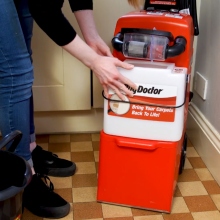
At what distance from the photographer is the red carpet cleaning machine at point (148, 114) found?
0.95m

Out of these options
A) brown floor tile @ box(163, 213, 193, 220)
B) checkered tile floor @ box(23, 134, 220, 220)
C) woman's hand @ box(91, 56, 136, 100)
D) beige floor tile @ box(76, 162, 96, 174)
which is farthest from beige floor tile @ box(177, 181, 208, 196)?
woman's hand @ box(91, 56, 136, 100)

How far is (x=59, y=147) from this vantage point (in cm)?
147

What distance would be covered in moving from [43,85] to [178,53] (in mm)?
656

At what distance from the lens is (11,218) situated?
0.81 metres

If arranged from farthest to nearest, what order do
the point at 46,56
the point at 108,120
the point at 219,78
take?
the point at 46,56 → the point at 219,78 → the point at 108,120

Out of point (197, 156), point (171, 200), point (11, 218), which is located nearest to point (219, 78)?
point (197, 156)

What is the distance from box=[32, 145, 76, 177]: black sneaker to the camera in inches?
49.7

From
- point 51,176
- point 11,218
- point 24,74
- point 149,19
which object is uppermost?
point 149,19

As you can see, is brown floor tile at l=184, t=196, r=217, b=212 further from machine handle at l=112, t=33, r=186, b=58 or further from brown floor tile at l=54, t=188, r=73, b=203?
machine handle at l=112, t=33, r=186, b=58

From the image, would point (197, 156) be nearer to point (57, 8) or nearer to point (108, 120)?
point (108, 120)

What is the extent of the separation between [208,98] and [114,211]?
57cm

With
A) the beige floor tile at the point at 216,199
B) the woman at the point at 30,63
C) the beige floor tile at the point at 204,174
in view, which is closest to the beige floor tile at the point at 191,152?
the beige floor tile at the point at 204,174

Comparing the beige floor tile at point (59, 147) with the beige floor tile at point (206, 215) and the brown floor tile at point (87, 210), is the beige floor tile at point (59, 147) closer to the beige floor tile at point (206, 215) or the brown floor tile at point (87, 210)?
the brown floor tile at point (87, 210)

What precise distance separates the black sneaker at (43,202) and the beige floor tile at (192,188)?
1.27 ft
